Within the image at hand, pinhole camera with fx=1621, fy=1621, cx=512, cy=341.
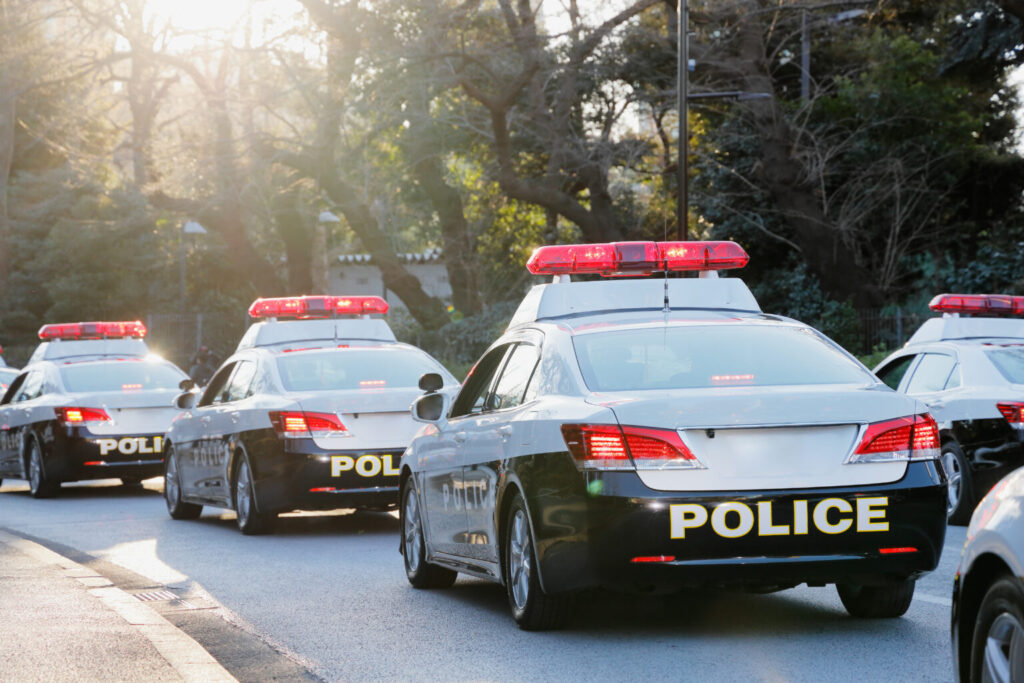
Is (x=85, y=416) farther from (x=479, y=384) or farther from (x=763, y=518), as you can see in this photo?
(x=763, y=518)

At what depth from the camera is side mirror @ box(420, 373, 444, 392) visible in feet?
32.1

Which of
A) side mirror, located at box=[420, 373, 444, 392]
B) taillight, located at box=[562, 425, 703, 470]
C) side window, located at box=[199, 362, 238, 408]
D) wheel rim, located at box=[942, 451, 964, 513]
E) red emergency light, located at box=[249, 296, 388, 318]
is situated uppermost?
red emergency light, located at box=[249, 296, 388, 318]

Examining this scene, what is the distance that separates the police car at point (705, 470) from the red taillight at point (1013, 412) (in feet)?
15.3

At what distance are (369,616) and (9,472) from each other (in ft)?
39.2

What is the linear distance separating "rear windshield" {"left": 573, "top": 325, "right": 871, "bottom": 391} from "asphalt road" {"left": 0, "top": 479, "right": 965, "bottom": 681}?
3.71 ft

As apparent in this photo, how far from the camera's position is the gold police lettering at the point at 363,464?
39.9ft

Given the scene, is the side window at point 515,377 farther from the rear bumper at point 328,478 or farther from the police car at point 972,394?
the police car at point 972,394

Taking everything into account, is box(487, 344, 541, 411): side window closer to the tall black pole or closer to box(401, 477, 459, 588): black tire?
box(401, 477, 459, 588): black tire

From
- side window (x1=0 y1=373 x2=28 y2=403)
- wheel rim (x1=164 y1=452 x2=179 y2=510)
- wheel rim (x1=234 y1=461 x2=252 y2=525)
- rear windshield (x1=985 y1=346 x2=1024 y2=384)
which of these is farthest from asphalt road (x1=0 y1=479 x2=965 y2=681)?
side window (x1=0 y1=373 x2=28 y2=403)

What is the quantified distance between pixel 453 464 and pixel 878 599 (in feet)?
7.59

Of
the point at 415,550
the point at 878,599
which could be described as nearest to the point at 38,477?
the point at 415,550

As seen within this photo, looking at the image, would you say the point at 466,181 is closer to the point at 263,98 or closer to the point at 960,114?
the point at 263,98

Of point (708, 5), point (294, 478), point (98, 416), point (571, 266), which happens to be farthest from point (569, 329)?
point (708, 5)

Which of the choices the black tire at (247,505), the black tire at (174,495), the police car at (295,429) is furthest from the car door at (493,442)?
the black tire at (174,495)
